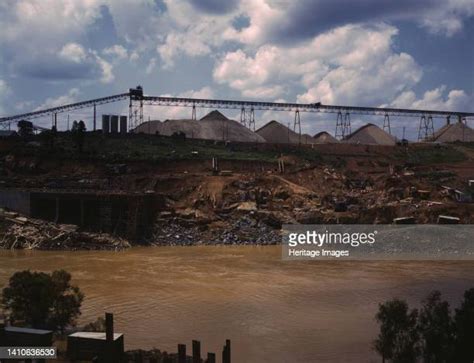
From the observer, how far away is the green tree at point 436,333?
9703mm

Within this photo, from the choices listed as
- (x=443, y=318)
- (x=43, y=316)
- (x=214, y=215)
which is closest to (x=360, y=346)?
(x=443, y=318)

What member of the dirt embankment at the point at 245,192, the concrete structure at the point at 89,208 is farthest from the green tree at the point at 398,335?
the concrete structure at the point at 89,208

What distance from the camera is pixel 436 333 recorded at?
32.5 ft

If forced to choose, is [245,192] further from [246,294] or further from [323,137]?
[323,137]

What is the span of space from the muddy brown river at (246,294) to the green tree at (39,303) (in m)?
2.37

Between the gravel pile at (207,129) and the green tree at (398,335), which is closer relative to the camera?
the green tree at (398,335)

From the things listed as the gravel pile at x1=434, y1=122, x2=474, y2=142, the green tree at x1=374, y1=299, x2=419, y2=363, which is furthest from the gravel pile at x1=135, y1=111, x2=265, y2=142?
the green tree at x1=374, y1=299, x2=419, y2=363

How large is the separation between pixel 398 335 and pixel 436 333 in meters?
0.69

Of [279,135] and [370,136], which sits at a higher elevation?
[370,136]

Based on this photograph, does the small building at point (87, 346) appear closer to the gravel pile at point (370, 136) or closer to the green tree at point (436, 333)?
the green tree at point (436, 333)

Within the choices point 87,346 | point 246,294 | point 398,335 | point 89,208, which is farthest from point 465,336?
point 89,208

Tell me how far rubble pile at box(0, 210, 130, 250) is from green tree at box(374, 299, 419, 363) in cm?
2463

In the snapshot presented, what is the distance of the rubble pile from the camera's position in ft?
104

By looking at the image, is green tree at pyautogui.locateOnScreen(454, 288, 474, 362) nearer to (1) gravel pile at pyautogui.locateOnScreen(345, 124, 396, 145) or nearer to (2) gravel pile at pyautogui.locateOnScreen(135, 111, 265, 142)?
(2) gravel pile at pyautogui.locateOnScreen(135, 111, 265, 142)
